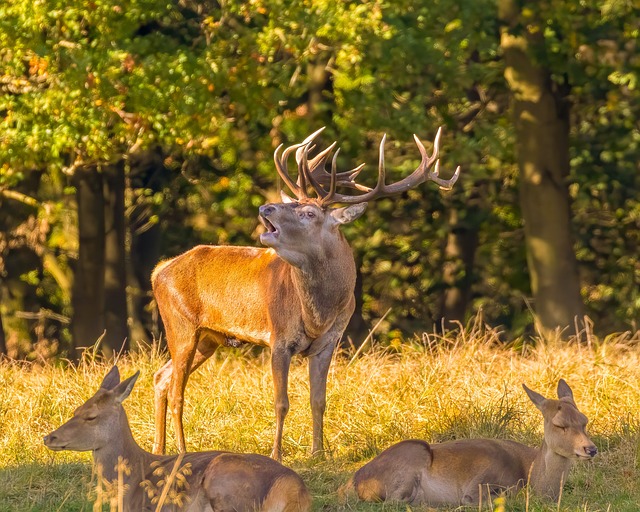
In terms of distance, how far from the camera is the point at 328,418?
10.5 metres

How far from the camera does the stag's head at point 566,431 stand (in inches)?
307

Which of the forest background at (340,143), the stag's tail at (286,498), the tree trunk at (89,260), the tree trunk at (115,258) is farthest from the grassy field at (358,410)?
the tree trunk at (115,258)

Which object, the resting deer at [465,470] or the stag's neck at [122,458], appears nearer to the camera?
the stag's neck at [122,458]

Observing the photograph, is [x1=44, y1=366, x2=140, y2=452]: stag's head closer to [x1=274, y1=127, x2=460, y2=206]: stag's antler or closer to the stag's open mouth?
the stag's open mouth

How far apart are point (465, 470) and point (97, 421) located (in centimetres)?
212

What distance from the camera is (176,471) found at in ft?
24.5

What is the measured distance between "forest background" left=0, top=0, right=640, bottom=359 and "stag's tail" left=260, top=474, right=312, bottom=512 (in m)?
5.21

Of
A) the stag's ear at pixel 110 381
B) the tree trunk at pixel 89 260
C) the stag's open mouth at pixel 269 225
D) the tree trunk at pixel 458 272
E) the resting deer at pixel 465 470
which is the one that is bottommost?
the tree trunk at pixel 458 272

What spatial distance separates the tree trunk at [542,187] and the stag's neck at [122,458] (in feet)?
34.1

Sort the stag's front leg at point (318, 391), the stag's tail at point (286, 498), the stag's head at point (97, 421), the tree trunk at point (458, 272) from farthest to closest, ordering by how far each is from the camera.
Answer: the tree trunk at point (458, 272) < the stag's front leg at point (318, 391) < the stag's head at point (97, 421) < the stag's tail at point (286, 498)

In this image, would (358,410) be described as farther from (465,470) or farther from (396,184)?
(465,470)

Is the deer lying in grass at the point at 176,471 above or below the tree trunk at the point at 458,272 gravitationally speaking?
above

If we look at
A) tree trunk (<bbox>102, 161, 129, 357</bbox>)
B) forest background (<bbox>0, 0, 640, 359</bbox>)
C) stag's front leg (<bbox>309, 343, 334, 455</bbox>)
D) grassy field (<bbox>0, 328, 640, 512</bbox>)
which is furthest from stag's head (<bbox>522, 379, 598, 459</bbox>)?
tree trunk (<bbox>102, 161, 129, 357</bbox>)

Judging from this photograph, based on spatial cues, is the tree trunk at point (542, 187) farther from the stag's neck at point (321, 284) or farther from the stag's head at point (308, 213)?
the stag's neck at point (321, 284)
